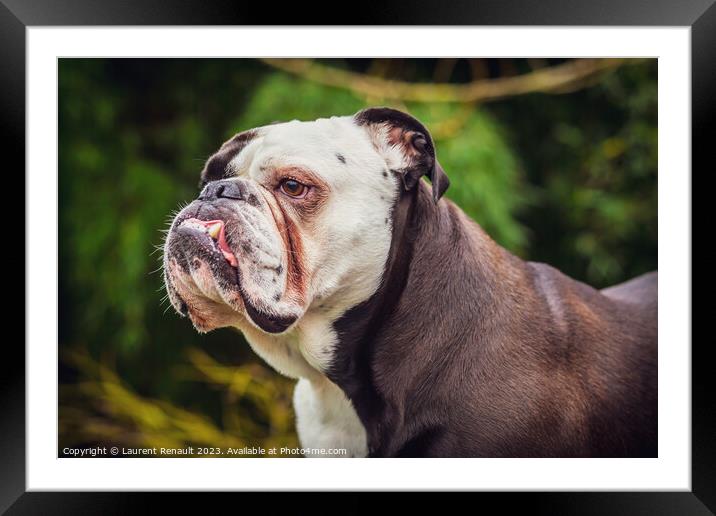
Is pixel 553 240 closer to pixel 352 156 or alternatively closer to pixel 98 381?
pixel 352 156

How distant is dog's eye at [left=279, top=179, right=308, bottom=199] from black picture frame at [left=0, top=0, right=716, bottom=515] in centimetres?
69

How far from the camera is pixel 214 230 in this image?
166 cm

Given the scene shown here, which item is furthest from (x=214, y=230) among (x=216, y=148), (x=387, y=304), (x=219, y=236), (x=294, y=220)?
(x=216, y=148)

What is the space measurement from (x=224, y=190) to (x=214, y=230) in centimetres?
11

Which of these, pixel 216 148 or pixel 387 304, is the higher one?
pixel 216 148

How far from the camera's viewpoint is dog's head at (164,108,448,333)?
1.67 meters

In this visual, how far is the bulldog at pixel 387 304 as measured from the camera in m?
1.75

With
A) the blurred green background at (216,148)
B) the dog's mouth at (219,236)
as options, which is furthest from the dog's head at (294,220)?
the blurred green background at (216,148)

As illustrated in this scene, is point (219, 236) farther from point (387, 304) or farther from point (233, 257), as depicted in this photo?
point (387, 304)

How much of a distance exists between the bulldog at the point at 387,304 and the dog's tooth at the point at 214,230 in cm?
5

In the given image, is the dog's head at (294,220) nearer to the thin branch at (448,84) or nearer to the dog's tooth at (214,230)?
the dog's tooth at (214,230)

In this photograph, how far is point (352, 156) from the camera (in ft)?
5.98
